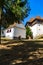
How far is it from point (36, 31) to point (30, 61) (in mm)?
55531

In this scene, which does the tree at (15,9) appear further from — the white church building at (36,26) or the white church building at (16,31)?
the white church building at (16,31)

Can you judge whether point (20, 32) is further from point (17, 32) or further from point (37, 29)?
point (37, 29)

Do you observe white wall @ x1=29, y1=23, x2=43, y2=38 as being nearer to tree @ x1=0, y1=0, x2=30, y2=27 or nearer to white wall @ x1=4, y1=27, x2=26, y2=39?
white wall @ x1=4, y1=27, x2=26, y2=39

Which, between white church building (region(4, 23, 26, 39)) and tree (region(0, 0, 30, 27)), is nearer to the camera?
tree (region(0, 0, 30, 27))

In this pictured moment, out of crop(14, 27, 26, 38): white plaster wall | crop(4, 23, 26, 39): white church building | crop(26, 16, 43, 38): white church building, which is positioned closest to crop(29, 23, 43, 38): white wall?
crop(26, 16, 43, 38): white church building

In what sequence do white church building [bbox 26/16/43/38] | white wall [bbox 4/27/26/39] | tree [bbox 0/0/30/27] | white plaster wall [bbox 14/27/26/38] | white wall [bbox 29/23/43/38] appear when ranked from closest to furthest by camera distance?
1. tree [bbox 0/0/30/27]
2. white wall [bbox 29/23/43/38]
3. white church building [bbox 26/16/43/38]
4. white plaster wall [bbox 14/27/26/38]
5. white wall [bbox 4/27/26/39]

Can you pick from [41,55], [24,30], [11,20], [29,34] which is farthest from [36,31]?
[41,55]

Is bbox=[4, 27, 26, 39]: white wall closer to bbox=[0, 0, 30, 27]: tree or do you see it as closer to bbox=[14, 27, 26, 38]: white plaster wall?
bbox=[14, 27, 26, 38]: white plaster wall

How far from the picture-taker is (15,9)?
22.2m

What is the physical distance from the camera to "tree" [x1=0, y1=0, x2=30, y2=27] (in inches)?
865

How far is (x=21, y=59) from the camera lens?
12.5 meters

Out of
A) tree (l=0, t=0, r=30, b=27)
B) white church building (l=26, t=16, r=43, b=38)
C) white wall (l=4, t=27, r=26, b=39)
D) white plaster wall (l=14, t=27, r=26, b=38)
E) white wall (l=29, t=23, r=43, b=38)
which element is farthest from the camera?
white wall (l=4, t=27, r=26, b=39)

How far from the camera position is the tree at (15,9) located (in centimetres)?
2197

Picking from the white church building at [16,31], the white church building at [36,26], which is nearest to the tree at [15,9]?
the white church building at [36,26]
